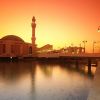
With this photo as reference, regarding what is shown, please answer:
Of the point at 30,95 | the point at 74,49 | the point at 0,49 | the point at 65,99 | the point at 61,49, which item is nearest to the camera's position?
the point at 65,99

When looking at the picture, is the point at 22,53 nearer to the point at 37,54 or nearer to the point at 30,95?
the point at 37,54

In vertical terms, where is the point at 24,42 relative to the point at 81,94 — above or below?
above

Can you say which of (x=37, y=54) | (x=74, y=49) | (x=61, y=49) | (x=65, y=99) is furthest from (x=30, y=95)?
(x=37, y=54)

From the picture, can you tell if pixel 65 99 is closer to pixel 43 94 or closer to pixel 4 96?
pixel 43 94

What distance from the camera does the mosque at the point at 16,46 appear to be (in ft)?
144

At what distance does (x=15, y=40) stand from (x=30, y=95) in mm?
32417

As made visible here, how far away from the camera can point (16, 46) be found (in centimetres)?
4550

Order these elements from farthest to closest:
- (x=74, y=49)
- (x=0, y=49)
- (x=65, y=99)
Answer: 1. (x=0, y=49)
2. (x=74, y=49)
3. (x=65, y=99)

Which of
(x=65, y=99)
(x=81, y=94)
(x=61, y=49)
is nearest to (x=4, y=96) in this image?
(x=65, y=99)

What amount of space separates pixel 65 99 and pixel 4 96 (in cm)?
299

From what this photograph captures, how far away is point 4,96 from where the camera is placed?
13055mm

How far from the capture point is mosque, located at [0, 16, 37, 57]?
144ft

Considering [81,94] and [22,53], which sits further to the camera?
[22,53]

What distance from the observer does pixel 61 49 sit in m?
38.2
